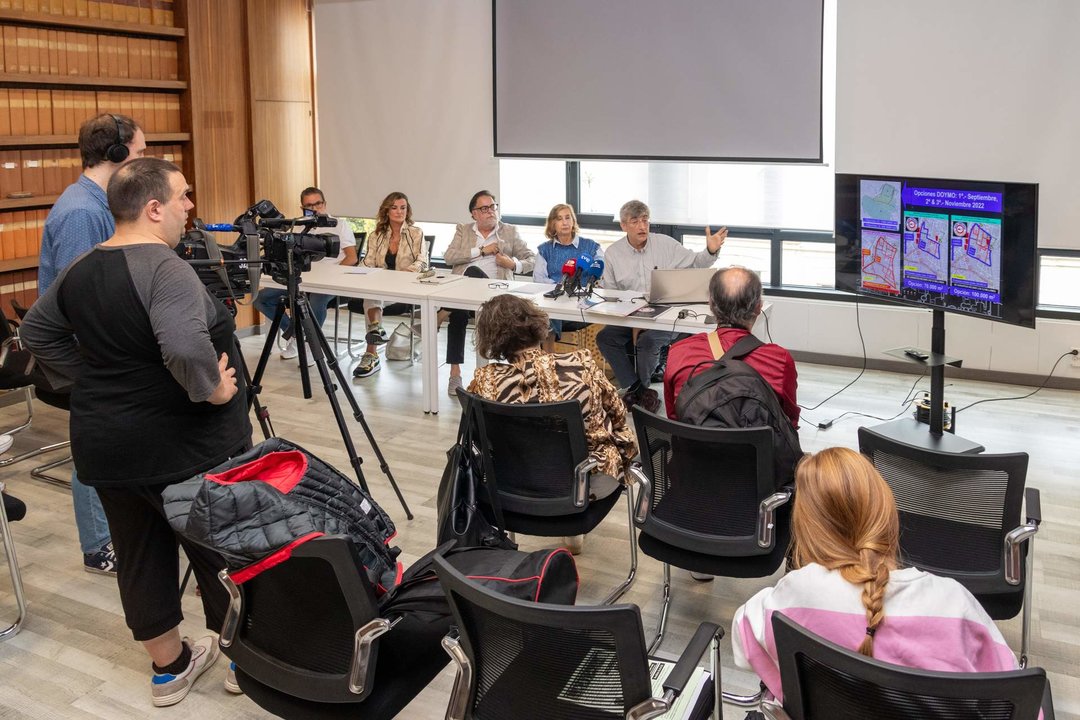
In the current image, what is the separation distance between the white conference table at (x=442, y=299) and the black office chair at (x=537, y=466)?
1.81 metres

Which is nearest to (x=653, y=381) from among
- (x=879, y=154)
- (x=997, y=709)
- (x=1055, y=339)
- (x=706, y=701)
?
(x=879, y=154)

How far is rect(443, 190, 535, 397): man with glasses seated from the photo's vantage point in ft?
20.5

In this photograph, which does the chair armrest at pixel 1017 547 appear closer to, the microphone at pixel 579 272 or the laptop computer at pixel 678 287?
the laptop computer at pixel 678 287

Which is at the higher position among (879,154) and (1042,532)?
(879,154)

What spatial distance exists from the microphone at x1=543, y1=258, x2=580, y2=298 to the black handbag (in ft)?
7.31

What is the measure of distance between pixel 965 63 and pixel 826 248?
53.6 inches

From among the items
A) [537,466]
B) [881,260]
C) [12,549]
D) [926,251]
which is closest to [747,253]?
[881,260]

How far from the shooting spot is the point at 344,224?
6770 millimetres

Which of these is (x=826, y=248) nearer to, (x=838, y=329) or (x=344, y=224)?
(x=838, y=329)

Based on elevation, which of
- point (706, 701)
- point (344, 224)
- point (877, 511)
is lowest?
point (706, 701)

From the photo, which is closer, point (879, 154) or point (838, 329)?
point (879, 154)

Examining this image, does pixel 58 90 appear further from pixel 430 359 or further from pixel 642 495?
pixel 642 495

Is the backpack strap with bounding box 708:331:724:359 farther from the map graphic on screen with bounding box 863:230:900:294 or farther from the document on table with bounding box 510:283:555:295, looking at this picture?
the document on table with bounding box 510:283:555:295

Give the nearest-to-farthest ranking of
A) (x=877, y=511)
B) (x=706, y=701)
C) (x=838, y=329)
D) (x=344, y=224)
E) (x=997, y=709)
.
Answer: (x=997, y=709) → (x=877, y=511) → (x=706, y=701) → (x=838, y=329) → (x=344, y=224)
